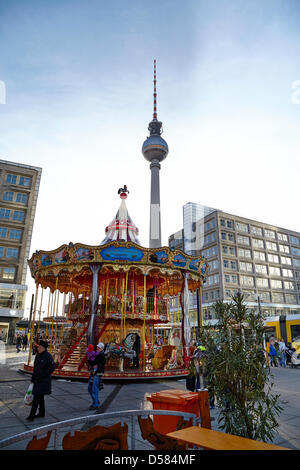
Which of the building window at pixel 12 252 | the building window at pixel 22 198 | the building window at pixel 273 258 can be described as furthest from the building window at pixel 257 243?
the building window at pixel 12 252

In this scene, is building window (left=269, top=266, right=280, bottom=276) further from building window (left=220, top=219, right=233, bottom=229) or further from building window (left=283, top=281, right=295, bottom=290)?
building window (left=220, top=219, right=233, bottom=229)

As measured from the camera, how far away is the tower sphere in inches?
2442

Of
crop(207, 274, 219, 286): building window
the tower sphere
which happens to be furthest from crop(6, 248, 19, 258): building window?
the tower sphere

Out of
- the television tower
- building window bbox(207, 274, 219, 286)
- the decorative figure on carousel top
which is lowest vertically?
building window bbox(207, 274, 219, 286)

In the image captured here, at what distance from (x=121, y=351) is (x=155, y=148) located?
53.5 meters

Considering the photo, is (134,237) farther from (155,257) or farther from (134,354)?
(134,354)

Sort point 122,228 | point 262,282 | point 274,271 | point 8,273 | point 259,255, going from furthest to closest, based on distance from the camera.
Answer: point 274,271
point 259,255
point 262,282
point 8,273
point 122,228

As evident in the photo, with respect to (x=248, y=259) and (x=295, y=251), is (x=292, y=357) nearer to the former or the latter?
(x=248, y=259)

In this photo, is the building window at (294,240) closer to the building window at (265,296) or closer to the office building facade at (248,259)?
the office building facade at (248,259)

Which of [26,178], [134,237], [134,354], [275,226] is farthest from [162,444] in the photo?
[275,226]

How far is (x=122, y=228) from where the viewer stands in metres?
20.4

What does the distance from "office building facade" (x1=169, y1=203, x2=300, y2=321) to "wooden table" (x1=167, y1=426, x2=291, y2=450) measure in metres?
46.6

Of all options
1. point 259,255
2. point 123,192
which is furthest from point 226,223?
point 123,192
